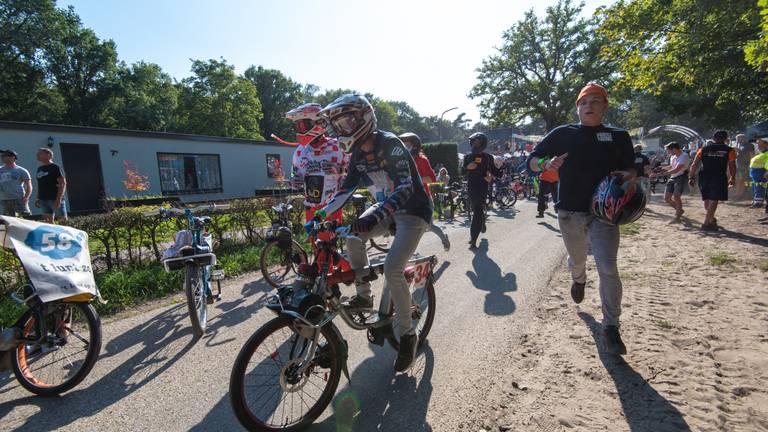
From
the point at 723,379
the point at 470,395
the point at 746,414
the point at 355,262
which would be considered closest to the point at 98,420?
the point at 355,262

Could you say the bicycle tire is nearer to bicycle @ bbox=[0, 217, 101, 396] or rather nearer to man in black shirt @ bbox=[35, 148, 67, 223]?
bicycle @ bbox=[0, 217, 101, 396]

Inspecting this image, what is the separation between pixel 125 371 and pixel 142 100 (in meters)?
44.2

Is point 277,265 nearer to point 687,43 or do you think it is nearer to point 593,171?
point 593,171

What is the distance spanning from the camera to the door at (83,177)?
52.3 ft

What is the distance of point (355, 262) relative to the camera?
10.1 feet

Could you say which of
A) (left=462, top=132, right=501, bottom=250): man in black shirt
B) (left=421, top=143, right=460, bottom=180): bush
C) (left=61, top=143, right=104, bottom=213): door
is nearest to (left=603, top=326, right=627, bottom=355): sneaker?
Result: (left=462, top=132, right=501, bottom=250): man in black shirt

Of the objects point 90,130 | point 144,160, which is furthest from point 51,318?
point 144,160

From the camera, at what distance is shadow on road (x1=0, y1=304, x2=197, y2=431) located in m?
2.66

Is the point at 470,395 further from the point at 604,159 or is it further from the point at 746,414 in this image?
the point at 604,159

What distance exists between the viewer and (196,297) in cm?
399

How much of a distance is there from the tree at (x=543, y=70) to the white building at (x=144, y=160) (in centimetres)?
2474

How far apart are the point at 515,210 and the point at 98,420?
13.6 metres

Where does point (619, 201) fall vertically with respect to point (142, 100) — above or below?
below

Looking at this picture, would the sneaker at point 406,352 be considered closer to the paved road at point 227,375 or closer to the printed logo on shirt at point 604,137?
the paved road at point 227,375
